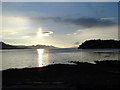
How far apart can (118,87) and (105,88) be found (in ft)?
3.95

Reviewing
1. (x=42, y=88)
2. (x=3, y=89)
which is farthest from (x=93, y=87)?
(x=3, y=89)

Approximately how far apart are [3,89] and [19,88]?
145cm

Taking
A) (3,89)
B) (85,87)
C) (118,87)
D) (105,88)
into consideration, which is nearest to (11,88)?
(3,89)

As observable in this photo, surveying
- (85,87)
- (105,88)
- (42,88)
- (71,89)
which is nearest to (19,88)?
(42,88)

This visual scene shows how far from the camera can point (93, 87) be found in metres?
17.4

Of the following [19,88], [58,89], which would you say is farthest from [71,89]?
[19,88]

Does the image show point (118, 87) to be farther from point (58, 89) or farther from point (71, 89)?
point (58, 89)

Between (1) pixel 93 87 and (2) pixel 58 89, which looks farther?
(1) pixel 93 87

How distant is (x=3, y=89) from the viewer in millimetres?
17188

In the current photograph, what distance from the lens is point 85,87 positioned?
57.0ft

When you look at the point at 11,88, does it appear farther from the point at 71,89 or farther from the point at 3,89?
the point at 71,89

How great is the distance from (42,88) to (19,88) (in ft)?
6.75

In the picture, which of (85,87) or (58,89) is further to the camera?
(85,87)

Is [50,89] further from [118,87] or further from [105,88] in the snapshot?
[118,87]
